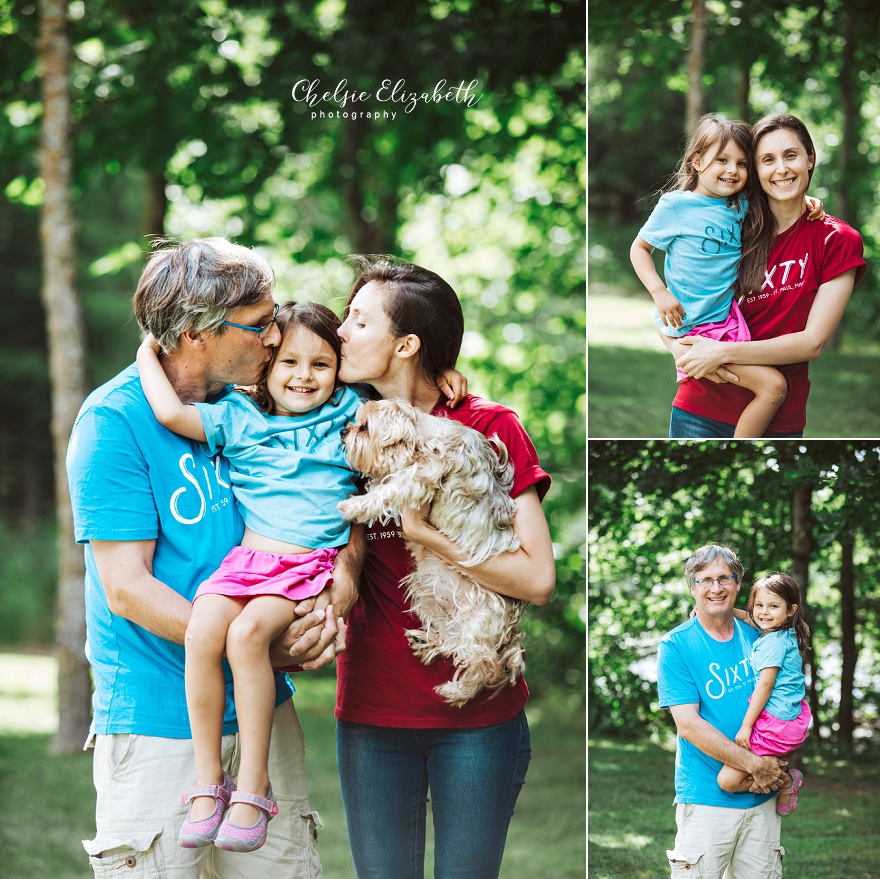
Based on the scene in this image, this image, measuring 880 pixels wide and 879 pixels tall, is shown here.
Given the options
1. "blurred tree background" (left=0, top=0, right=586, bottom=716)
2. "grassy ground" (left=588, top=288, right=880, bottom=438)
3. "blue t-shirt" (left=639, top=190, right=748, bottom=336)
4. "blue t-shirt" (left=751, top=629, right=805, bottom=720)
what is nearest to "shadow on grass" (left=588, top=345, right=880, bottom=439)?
"grassy ground" (left=588, top=288, right=880, bottom=438)

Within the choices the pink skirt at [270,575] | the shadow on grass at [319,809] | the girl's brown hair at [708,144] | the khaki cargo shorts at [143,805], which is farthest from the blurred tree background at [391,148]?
the khaki cargo shorts at [143,805]

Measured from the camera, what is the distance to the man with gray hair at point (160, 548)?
1927mm

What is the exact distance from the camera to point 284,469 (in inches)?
82.4

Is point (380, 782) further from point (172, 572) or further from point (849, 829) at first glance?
point (849, 829)

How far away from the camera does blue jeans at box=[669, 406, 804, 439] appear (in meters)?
2.71

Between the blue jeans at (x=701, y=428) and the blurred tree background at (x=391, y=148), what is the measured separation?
3131 millimetres

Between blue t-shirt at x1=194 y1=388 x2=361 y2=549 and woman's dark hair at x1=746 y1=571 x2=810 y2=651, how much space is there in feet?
3.93

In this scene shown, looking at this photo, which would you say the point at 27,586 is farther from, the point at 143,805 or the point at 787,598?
the point at 787,598

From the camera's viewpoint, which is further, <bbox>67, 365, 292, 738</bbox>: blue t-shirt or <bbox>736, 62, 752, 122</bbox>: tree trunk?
<bbox>736, 62, 752, 122</bbox>: tree trunk

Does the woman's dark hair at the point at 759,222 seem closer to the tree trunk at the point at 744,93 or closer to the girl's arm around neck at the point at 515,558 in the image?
the tree trunk at the point at 744,93

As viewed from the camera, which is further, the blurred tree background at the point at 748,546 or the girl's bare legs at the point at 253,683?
the blurred tree background at the point at 748,546

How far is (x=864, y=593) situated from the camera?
282 centimetres

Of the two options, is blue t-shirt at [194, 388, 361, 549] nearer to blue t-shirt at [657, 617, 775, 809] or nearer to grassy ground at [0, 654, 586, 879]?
blue t-shirt at [657, 617, 775, 809]

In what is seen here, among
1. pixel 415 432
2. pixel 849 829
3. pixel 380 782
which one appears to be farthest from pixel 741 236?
pixel 849 829
